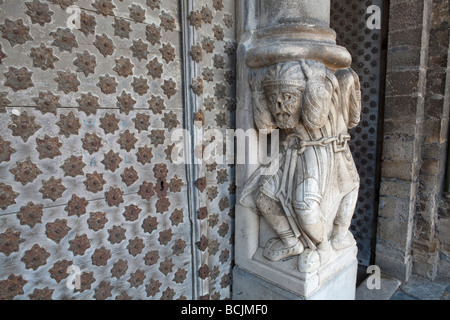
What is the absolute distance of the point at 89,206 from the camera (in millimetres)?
1521

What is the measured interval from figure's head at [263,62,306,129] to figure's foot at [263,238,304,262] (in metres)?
0.82

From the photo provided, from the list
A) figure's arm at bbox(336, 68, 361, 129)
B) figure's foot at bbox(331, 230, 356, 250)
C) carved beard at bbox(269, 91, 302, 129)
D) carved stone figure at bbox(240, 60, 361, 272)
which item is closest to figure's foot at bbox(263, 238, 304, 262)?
carved stone figure at bbox(240, 60, 361, 272)

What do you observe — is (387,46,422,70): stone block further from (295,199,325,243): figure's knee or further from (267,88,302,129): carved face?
(295,199,325,243): figure's knee

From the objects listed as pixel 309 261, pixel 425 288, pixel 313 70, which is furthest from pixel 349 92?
pixel 425 288

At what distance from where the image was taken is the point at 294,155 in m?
1.91

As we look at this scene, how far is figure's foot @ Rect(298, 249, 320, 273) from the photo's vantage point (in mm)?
1837

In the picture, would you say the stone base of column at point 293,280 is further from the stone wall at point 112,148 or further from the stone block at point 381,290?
the stone block at point 381,290

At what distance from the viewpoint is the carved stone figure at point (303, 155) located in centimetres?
174

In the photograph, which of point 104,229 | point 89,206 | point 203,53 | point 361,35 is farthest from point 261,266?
point 361,35

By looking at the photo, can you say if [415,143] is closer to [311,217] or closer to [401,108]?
[401,108]

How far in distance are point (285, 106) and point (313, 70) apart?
0.27 m

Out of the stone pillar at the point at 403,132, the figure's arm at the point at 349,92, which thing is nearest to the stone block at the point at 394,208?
the stone pillar at the point at 403,132

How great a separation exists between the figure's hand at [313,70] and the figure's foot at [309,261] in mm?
1130

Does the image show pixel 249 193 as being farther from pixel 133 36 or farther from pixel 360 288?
pixel 360 288
